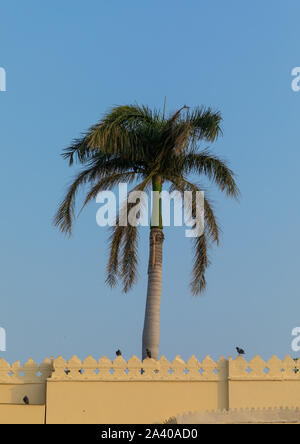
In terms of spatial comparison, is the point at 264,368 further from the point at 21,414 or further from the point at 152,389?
the point at 21,414

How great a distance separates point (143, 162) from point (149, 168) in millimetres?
346

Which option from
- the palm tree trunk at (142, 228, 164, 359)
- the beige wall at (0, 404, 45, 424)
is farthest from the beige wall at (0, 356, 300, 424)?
the palm tree trunk at (142, 228, 164, 359)

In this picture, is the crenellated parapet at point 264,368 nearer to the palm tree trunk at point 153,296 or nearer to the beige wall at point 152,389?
the beige wall at point 152,389

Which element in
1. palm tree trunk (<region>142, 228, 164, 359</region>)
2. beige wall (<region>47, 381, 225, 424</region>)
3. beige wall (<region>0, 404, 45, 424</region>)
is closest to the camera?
beige wall (<region>0, 404, 45, 424</region>)

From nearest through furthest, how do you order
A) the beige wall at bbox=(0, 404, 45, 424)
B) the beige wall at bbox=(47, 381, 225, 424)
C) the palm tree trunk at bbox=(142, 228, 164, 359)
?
1. the beige wall at bbox=(0, 404, 45, 424)
2. the beige wall at bbox=(47, 381, 225, 424)
3. the palm tree trunk at bbox=(142, 228, 164, 359)

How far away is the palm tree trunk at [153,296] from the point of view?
29.1 m

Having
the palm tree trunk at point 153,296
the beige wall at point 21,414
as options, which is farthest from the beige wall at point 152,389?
the palm tree trunk at point 153,296

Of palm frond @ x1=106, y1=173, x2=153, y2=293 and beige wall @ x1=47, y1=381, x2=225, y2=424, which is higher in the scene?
palm frond @ x1=106, y1=173, x2=153, y2=293

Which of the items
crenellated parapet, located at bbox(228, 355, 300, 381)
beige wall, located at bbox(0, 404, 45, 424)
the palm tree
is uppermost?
the palm tree

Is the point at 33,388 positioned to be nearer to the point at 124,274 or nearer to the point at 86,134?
the point at 124,274

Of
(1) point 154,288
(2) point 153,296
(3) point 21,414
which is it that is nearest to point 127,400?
(3) point 21,414

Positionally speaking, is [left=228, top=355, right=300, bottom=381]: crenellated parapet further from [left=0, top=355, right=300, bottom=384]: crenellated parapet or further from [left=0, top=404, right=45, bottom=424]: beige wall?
[left=0, top=404, right=45, bottom=424]: beige wall

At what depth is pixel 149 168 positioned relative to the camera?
101 feet

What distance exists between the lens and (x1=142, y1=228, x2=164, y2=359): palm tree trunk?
29062 millimetres
